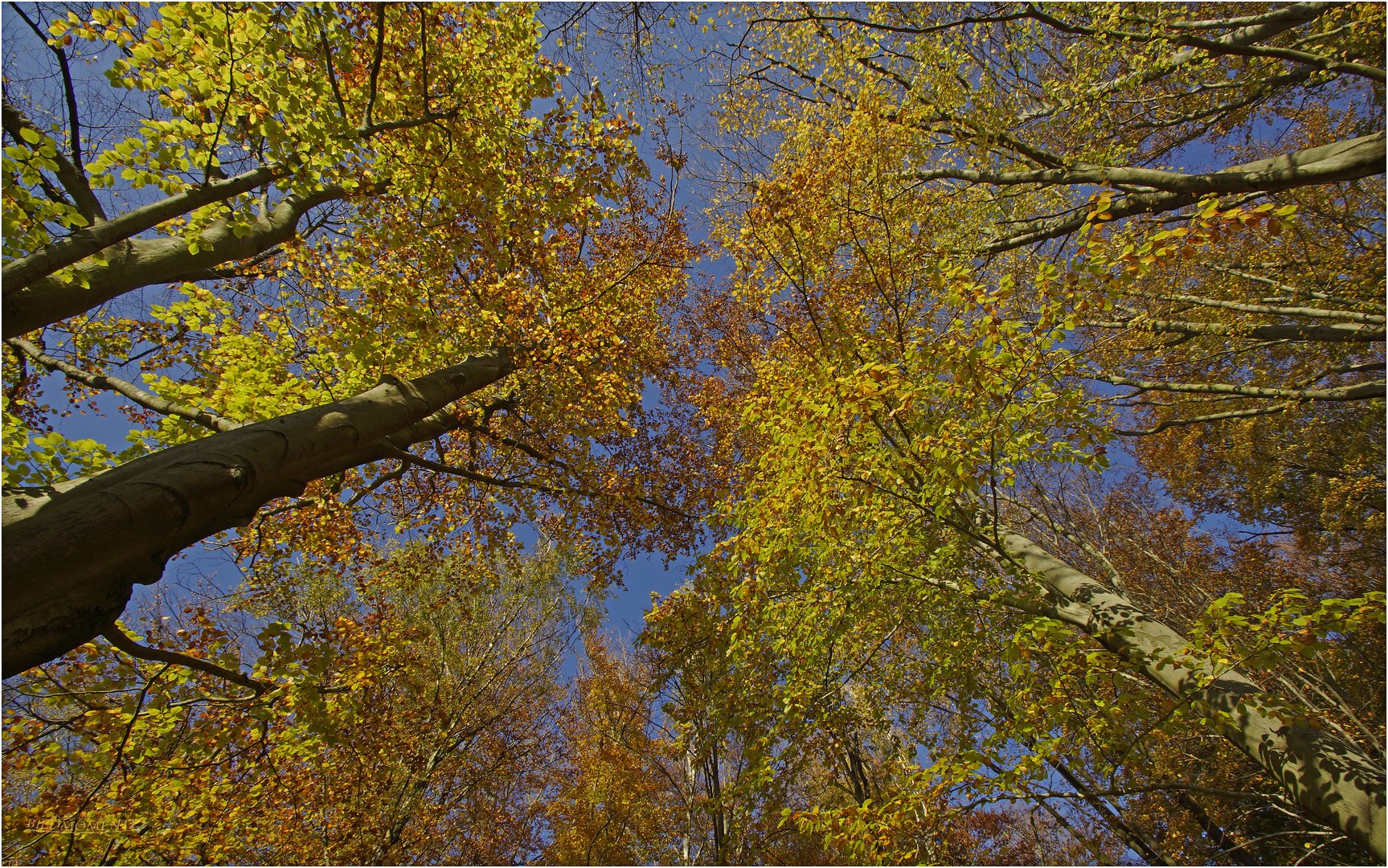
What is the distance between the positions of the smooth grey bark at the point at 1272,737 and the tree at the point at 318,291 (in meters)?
5.54

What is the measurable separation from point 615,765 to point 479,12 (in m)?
12.6

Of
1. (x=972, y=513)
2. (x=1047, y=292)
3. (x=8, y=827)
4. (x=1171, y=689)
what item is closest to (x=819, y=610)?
(x=972, y=513)

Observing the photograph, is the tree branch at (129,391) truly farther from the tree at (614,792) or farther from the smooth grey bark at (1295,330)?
the smooth grey bark at (1295,330)

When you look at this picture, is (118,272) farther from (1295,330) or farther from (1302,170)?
(1295,330)

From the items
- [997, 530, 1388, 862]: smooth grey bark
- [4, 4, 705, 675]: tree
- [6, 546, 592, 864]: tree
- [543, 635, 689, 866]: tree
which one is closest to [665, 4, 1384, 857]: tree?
[997, 530, 1388, 862]: smooth grey bark

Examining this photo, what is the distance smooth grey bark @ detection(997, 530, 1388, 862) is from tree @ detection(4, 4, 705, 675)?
Result: 5.54 meters

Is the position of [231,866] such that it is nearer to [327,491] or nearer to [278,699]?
[278,699]

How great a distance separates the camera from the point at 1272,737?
10.2 feet

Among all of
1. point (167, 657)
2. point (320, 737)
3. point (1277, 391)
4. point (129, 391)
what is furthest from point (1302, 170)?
point (129, 391)

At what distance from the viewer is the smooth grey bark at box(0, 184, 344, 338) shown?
10.0 ft

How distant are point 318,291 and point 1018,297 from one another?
11.0 m

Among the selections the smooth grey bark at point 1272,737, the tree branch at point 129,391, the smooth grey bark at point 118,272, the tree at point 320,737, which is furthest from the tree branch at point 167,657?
the smooth grey bark at point 1272,737

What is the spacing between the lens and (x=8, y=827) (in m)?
4.04

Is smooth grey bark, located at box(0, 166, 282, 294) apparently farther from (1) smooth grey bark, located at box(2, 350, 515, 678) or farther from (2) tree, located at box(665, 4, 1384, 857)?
(2) tree, located at box(665, 4, 1384, 857)
